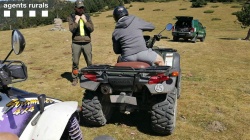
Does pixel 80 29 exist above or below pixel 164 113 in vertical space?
above

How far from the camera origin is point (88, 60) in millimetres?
8445

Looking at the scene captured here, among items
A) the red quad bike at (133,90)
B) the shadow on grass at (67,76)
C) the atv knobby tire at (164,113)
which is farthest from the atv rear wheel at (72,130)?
the shadow on grass at (67,76)

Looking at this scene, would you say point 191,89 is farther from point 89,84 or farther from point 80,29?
point 89,84

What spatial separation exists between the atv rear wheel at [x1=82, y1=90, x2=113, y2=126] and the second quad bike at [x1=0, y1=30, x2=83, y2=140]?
217cm

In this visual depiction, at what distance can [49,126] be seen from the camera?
8.96 feet

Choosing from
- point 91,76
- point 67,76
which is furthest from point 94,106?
point 67,76

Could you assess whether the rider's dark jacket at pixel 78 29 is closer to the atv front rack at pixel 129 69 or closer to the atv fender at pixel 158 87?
the atv front rack at pixel 129 69

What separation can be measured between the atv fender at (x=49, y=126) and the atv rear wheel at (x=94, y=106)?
2.29m

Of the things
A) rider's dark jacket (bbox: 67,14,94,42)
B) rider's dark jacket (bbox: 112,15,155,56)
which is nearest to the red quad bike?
rider's dark jacket (bbox: 112,15,155,56)

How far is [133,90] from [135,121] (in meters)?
1.25

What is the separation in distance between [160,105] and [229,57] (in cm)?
1094

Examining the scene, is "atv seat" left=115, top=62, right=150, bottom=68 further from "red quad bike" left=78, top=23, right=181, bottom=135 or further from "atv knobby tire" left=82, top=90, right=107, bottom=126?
"atv knobby tire" left=82, top=90, right=107, bottom=126

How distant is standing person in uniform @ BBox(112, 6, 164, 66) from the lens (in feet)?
17.8

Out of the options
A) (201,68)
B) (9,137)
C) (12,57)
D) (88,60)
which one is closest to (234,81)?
(201,68)
